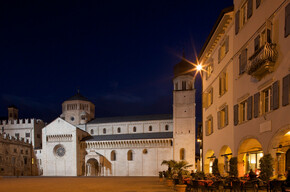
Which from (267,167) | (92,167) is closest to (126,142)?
(92,167)

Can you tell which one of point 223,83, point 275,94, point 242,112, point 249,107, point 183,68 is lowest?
point 242,112

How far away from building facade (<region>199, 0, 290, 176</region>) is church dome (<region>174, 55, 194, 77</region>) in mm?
33076

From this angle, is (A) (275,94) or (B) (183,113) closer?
(A) (275,94)

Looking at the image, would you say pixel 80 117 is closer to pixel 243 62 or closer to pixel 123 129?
pixel 123 129

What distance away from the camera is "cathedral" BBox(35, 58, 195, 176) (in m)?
59.1

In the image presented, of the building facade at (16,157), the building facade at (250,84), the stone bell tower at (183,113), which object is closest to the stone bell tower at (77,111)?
the building facade at (16,157)

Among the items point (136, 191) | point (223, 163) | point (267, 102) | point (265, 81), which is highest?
point (265, 81)

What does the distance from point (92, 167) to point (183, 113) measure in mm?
24546

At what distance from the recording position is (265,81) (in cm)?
1426

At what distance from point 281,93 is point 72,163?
56.5 meters

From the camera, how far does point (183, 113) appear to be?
5931cm

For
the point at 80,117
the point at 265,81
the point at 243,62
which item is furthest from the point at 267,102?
the point at 80,117

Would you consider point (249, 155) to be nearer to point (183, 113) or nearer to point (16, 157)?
point (183, 113)

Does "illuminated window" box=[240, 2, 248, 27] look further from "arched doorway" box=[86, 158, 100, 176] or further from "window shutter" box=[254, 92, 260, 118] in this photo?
"arched doorway" box=[86, 158, 100, 176]
